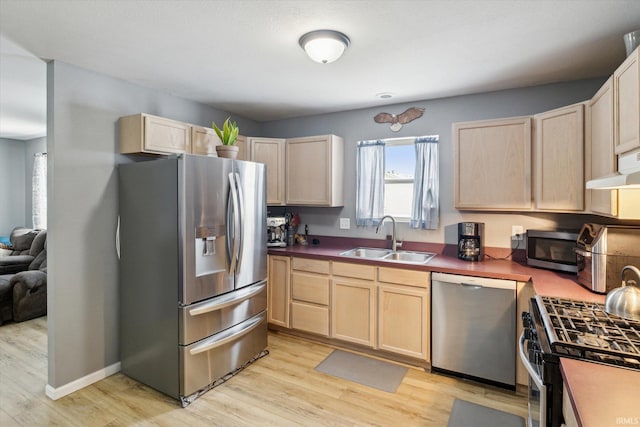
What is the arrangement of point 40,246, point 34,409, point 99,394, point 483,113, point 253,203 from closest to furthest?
point 34,409, point 99,394, point 253,203, point 483,113, point 40,246

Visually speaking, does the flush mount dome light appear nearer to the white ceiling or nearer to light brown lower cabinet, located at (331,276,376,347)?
the white ceiling

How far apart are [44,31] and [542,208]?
3.57 metres

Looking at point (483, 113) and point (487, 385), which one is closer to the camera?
point (487, 385)

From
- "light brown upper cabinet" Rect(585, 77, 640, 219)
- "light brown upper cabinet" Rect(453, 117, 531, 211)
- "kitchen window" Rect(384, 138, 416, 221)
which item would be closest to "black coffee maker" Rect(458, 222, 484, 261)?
"light brown upper cabinet" Rect(453, 117, 531, 211)

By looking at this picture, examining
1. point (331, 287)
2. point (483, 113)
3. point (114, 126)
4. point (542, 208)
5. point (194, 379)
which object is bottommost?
point (194, 379)

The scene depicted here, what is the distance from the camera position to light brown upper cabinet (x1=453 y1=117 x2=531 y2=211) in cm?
268

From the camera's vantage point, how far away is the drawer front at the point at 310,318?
10.7 ft

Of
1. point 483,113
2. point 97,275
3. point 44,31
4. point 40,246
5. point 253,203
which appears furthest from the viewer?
point 40,246

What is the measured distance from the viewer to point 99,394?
97.9 inches

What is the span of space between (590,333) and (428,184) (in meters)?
Answer: 2.10

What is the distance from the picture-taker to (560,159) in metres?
2.42

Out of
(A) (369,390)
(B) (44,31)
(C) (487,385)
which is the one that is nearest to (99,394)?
(A) (369,390)

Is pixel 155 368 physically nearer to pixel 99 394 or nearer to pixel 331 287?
pixel 99 394

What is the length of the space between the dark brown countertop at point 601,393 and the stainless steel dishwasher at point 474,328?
1313 mm
